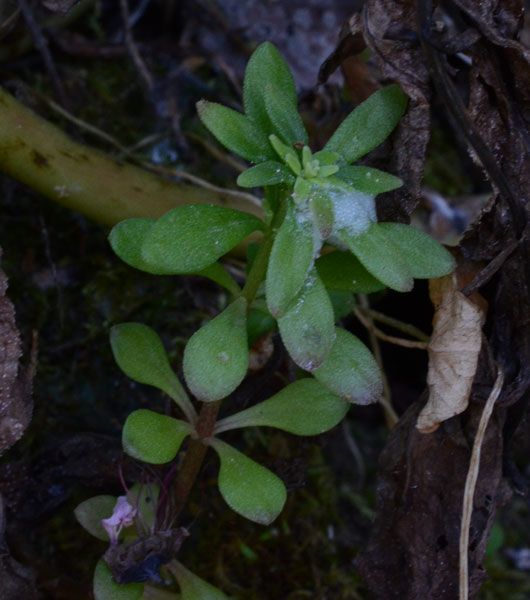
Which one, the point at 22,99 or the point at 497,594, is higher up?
the point at 22,99

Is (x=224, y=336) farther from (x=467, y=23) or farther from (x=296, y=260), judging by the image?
(x=467, y=23)

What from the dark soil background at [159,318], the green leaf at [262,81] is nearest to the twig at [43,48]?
the dark soil background at [159,318]

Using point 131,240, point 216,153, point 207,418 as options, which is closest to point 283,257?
point 131,240

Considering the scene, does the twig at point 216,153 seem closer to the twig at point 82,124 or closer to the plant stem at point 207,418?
the twig at point 82,124

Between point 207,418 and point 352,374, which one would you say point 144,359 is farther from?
point 352,374

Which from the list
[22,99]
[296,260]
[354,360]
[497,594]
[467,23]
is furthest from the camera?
[497,594]

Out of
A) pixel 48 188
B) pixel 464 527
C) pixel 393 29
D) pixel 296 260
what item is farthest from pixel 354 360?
pixel 48 188
